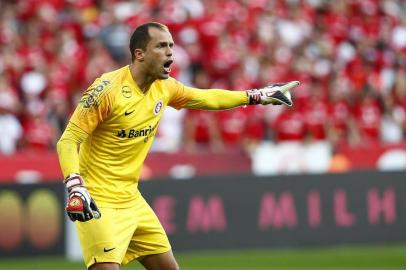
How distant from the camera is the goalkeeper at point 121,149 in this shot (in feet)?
24.0

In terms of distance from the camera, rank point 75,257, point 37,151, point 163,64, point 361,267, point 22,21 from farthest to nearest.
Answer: point 22,21 < point 37,151 < point 75,257 < point 361,267 < point 163,64

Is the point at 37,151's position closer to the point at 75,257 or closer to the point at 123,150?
the point at 75,257

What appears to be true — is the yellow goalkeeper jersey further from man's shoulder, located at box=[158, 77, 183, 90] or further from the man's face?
the man's face

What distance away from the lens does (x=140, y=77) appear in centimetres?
763

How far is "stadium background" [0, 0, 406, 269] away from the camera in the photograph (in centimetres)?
1528

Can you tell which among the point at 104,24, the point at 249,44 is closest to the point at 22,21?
the point at 104,24

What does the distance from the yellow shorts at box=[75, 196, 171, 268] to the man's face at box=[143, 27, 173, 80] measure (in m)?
1.00

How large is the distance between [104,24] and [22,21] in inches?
54.7

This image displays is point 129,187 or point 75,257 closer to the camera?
point 129,187

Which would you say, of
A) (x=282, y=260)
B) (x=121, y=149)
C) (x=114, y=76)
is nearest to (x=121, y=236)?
(x=121, y=149)

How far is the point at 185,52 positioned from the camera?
1836 cm

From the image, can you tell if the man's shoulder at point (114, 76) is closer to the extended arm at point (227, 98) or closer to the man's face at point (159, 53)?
the man's face at point (159, 53)

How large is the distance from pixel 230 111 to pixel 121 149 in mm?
9839

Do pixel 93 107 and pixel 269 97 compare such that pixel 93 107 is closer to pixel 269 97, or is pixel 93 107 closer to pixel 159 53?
pixel 159 53
